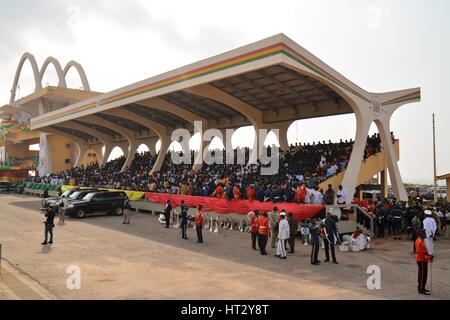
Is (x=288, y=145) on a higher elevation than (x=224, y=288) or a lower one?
higher

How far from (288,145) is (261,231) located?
729 inches

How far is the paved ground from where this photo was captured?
28.4 feet

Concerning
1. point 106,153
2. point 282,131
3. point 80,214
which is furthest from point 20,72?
A: point 282,131

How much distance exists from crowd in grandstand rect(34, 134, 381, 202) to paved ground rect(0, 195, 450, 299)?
343 cm

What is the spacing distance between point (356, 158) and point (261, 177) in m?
5.81

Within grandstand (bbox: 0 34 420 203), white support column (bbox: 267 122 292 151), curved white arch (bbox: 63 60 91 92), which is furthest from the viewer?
curved white arch (bbox: 63 60 91 92)

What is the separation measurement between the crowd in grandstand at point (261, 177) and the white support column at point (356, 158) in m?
0.88

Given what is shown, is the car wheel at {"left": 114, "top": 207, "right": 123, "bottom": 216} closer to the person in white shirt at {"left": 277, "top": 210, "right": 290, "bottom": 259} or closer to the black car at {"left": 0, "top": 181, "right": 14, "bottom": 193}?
the person in white shirt at {"left": 277, "top": 210, "right": 290, "bottom": 259}

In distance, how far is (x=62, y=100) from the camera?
57031 mm

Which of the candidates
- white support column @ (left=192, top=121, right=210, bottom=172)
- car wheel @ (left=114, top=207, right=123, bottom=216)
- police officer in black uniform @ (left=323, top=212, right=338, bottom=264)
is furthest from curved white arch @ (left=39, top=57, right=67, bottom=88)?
police officer in black uniform @ (left=323, top=212, right=338, bottom=264)

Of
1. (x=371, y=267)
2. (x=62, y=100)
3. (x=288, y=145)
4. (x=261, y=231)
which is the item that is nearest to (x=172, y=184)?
(x=288, y=145)

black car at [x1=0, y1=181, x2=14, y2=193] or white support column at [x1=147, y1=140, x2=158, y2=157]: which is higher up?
white support column at [x1=147, y1=140, x2=158, y2=157]

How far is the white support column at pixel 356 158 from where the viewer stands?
20.9 metres
